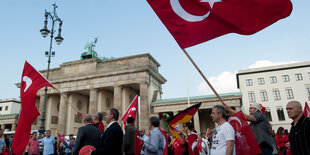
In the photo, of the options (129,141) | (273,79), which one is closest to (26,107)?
(129,141)

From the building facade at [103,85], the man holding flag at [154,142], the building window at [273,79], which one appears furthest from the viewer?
the building window at [273,79]

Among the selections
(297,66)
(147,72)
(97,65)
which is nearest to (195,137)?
(147,72)

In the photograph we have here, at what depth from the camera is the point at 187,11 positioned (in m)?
4.21

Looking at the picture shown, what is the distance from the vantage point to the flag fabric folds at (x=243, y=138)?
140 inches

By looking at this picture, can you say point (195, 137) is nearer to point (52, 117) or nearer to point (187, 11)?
point (187, 11)

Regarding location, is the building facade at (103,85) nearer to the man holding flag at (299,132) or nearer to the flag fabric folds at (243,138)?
the flag fabric folds at (243,138)

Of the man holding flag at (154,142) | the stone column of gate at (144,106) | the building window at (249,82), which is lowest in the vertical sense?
the man holding flag at (154,142)

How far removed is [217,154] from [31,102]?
18.7 ft

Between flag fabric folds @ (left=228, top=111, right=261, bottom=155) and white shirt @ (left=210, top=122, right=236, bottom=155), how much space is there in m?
0.46

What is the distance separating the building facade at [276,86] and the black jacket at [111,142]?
38.7 m

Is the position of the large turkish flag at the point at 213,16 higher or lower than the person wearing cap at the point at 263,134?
higher

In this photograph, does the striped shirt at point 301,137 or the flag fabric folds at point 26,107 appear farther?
the flag fabric folds at point 26,107

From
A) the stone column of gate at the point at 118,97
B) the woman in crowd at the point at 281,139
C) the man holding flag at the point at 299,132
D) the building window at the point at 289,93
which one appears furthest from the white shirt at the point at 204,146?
the building window at the point at 289,93

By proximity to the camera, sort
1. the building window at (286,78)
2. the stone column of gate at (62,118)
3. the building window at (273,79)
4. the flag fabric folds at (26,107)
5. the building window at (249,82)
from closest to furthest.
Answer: the flag fabric folds at (26,107) < the stone column of gate at (62,118) < the building window at (286,78) < the building window at (273,79) < the building window at (249,82)
